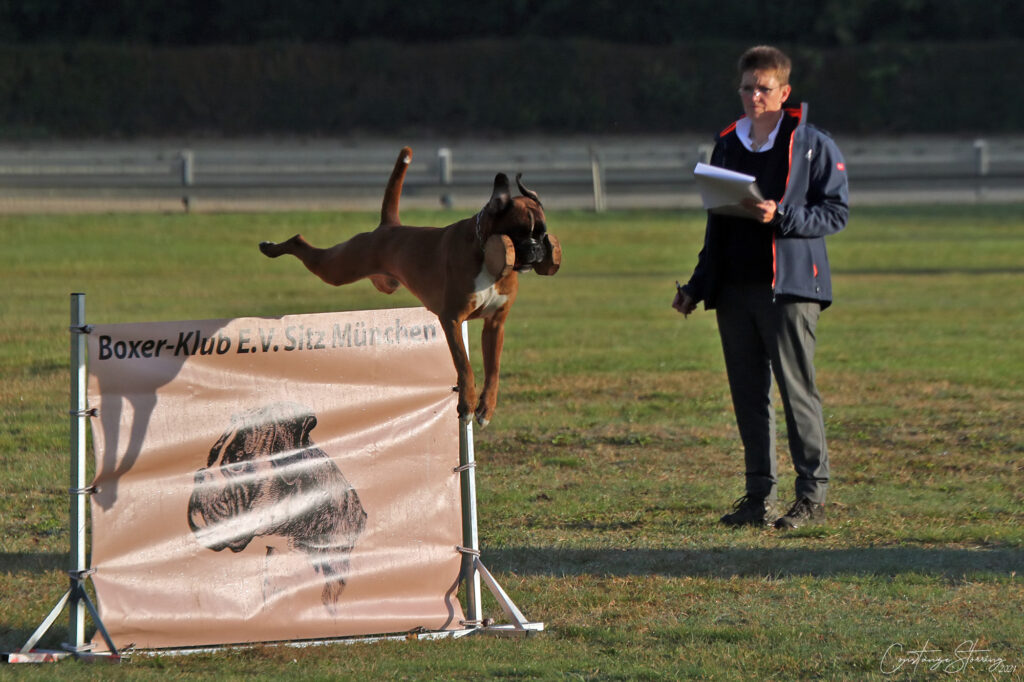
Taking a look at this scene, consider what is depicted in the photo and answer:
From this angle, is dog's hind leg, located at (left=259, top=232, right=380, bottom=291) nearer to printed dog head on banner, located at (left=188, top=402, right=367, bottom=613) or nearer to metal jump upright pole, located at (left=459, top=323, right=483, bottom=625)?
printed dog head on banner, located at (left=188, top=402, right=367, bottom=613)

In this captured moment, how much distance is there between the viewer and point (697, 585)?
597 cm

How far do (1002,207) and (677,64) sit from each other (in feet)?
65.5

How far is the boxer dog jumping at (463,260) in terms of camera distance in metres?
4.03

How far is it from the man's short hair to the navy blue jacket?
24cm

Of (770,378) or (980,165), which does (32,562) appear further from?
(980,165)

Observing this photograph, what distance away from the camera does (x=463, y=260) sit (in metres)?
4.20

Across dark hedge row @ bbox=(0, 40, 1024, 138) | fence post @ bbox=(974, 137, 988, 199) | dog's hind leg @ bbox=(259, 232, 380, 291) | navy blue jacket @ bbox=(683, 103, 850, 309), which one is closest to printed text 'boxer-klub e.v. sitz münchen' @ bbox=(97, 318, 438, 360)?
dog's hind leg @ bbox=(259, 232, 380, 291)

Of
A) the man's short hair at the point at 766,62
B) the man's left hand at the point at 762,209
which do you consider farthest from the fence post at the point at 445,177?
the man's left hand at the point at 762,209

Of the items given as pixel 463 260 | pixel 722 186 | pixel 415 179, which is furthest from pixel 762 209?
pixel 415 179

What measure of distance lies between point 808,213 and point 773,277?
345mm

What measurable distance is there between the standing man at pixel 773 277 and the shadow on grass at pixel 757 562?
1.63 ft

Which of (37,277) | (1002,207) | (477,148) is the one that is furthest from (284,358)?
(477,148)

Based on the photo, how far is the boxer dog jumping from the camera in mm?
4027

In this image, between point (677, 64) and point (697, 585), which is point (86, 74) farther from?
point (697, 585)
